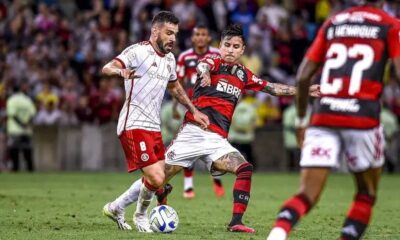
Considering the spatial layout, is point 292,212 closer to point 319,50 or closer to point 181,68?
point 319,50

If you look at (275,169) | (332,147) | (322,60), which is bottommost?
(275,169)

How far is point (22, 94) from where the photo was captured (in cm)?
2636

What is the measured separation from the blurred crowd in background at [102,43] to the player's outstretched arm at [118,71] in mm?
15372

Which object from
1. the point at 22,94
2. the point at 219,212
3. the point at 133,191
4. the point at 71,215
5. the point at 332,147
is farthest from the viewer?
the point at 22,94

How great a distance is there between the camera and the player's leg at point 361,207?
27.9 ft

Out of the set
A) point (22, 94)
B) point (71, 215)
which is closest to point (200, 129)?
point (71, 215)

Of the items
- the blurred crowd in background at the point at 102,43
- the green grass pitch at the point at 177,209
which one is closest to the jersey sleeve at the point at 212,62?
the green grass pitch at the point at 177,209

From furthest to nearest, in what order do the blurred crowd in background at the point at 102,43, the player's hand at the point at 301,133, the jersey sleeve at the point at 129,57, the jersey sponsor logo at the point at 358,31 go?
the blurred crowd in background at the point at 102,43, the jersey sleeve at the point at 129,57, the player's hand at the point at 301,133, the jersey sponsor logo at the point at 358,31

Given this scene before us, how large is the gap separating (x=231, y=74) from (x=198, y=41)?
460 cm

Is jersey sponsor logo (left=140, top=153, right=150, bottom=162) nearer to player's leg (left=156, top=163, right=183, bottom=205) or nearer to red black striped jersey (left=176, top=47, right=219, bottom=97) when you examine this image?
player's leg (left=156, top=163, right=183, bottom=205)

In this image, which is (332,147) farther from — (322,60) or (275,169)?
(275,169)

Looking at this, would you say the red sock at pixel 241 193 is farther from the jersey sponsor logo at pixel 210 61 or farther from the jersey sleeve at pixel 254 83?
the jersey sponsor logo at pixel 210 61

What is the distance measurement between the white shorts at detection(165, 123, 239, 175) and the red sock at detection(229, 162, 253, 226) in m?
0.42

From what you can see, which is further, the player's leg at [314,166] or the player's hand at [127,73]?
the player's hand at [127,73]
